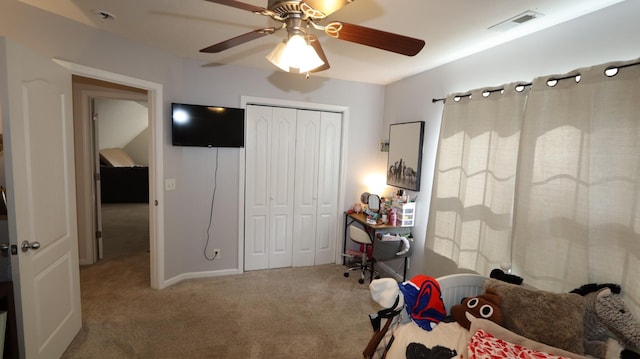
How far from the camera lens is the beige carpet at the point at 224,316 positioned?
223cm

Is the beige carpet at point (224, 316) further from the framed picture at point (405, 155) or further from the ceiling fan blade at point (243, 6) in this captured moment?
the ceiling fan blade at point (243, 6)

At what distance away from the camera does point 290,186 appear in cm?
370

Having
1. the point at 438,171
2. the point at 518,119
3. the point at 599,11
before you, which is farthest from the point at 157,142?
the point at 599,11

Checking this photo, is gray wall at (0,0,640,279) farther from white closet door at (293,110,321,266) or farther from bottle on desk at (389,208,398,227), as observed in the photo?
white closet door at (293,110,321,266)

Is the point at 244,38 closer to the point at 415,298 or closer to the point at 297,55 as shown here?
the point at 297,55

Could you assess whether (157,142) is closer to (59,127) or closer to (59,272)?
(59,127)

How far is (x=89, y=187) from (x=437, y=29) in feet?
13.6

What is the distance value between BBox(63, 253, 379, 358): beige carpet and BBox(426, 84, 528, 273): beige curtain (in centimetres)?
108

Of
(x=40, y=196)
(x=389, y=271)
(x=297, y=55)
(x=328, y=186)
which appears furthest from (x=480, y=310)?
(x=40, y=196)

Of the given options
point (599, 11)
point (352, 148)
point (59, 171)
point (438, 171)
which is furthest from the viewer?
point (352, 148)

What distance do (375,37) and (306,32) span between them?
13.2 inches

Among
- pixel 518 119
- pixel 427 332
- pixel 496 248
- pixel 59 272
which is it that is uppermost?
pixel 518 119

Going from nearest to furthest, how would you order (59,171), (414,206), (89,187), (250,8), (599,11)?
1. (250,8)
2. (599,11)
3. (59,171)
4. (414,206)
5. (89,187)

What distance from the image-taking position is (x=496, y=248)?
224 centimetres
